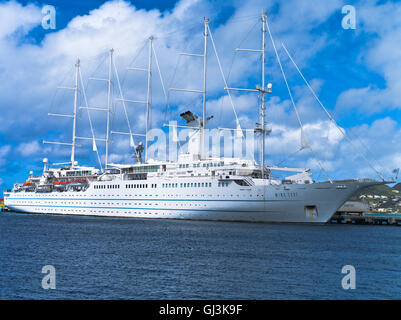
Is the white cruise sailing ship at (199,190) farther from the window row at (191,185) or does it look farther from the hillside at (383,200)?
the hillside at (383,200)

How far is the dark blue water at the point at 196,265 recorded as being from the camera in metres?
16.9

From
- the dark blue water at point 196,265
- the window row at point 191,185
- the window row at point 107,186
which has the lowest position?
the dark blue water at point 196,265

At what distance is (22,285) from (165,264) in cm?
710

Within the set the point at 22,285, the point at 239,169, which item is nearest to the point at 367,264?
the point at 22,285

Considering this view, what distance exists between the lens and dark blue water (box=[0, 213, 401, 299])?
16938 mm

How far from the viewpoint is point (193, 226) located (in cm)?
4088

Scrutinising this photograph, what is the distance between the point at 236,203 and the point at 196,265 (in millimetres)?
22213

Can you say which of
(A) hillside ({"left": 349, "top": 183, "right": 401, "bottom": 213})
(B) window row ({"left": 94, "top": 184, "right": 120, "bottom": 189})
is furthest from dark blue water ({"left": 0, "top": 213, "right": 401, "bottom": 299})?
(A) hillside ({"left": 349, "top": 183, "right": 401, "bottom": 213})

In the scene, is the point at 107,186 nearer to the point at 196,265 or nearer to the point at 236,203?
the point at 236,203

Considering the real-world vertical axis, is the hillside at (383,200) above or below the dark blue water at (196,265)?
above

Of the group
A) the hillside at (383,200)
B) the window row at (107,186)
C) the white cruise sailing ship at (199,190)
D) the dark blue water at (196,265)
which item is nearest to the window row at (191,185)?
the white cruise sailing ship at (199,190)

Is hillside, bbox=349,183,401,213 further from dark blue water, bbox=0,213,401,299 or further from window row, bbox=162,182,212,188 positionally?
dark blue water, bbox=0,213,401,299

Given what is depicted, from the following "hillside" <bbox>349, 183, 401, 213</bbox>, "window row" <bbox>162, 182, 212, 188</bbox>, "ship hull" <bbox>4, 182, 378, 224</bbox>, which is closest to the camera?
"ship hull" <bbox>4, 182, 378, 224</bbox>

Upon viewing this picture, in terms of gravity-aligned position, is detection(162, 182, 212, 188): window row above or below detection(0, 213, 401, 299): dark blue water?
above
